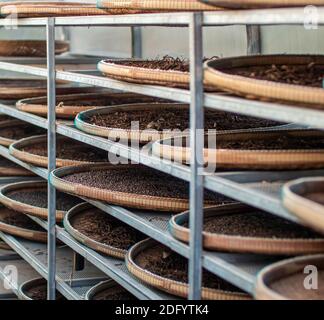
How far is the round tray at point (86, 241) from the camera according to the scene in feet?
10.8

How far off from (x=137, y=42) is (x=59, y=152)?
1217mm

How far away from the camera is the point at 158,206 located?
9.96 feet

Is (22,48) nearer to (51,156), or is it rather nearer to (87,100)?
(87,100)

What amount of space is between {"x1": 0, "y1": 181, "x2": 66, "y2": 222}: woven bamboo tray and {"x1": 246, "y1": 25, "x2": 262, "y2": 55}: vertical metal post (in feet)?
3.76

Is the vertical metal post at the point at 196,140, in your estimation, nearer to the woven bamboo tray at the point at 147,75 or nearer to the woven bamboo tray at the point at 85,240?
the woven bamboo tray at the point at 147,75

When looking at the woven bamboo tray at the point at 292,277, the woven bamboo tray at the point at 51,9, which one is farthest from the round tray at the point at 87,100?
the woven bamboo tray at the point at 292,277

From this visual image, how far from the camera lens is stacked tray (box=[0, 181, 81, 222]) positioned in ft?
13.0

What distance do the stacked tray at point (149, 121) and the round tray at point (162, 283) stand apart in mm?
407

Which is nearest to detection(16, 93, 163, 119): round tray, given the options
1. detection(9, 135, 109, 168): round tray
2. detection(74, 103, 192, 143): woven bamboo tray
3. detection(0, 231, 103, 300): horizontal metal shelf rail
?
detection(9, 135, 109, 168): round tray

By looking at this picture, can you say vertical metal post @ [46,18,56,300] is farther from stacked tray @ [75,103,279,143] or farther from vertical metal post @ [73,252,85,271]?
stacked tray @ [75,103,279,143]

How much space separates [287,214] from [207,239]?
0.43 meters

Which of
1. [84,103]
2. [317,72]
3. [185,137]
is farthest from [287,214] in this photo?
[84,103]

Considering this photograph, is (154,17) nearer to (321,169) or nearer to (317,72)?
(317,72)

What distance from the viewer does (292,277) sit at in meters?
2.29
